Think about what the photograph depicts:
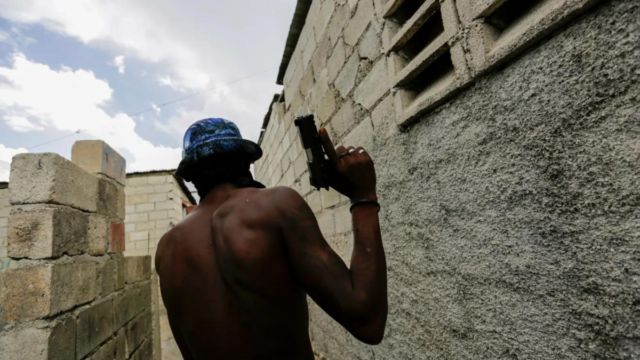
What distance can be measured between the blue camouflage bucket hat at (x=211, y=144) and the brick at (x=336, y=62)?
1.46 meters

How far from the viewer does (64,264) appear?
212cm

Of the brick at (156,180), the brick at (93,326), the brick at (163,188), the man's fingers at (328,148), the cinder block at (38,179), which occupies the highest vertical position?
the brick at (156,180)

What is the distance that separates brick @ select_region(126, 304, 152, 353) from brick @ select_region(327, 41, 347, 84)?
2.78 metres

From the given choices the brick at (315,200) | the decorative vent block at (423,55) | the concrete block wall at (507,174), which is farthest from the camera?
the brick at (315,200)

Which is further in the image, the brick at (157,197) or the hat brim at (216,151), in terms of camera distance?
the brick at (157,197)

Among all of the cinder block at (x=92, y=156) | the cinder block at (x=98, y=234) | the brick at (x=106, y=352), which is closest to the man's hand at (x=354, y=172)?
the cinder block at (x=98, y=234)

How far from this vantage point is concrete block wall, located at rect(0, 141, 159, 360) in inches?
75.2

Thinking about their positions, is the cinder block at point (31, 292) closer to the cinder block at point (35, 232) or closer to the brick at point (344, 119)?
the cinder block at point (35, 232)

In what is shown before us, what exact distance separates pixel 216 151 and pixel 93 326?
6.69 ft

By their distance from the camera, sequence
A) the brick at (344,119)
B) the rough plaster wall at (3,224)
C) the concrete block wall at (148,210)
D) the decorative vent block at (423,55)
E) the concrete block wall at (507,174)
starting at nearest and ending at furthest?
1. the concrete block wall at (507,174)
2. the decorative vent block at (423,55)
3. the brick at (344,119)
4. the rough plaster wall at (3,224)
5. the concrete block wall at (148,210)

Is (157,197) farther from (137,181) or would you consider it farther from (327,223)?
(327,223)

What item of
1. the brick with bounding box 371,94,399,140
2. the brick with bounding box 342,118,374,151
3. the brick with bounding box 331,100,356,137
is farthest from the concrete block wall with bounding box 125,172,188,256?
the brick with bounding box 371,94,399,140

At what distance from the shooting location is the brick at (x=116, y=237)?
289 centimetres

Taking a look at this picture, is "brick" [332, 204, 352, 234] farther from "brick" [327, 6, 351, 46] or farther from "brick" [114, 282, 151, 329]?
"brick" [114, 282, 151, 329]
